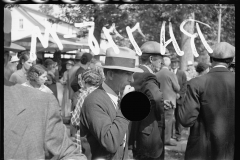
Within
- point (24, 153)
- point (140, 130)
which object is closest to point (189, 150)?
point (140, 130)

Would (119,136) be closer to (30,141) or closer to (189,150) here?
(30,141)

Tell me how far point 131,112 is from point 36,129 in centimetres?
42

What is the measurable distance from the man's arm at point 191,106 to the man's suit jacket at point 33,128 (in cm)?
112

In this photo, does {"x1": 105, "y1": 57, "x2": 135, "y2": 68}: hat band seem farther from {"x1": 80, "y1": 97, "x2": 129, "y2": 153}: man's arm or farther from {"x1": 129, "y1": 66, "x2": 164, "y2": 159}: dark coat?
{"x1": 129, "y1": 66, "x2": 164, "y2": 159}: dark coat

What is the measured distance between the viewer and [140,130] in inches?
88.3

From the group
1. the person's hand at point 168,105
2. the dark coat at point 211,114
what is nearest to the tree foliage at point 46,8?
the dark coat at point 211,114

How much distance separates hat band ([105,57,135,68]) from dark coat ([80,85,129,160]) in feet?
0.63

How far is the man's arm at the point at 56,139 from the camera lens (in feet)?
5.30

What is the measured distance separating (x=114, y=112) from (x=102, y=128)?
0.11 meters

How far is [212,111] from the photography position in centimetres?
227

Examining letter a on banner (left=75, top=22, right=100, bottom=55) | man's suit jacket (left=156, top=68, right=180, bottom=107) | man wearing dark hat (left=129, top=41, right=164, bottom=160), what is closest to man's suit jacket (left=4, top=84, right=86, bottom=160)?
letter a on banner (left=75, top=22, right=100, bottom=55)

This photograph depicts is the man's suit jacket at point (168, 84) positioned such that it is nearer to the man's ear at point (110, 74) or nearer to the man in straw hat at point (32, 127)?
the man's ear at point (110, 74)

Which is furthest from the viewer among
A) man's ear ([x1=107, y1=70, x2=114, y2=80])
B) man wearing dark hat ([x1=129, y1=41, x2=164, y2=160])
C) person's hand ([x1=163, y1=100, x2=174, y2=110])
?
person's hand ([x1=163, y1=100, x2=174, y2=110])

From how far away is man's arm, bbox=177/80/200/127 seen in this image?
2529 mm
